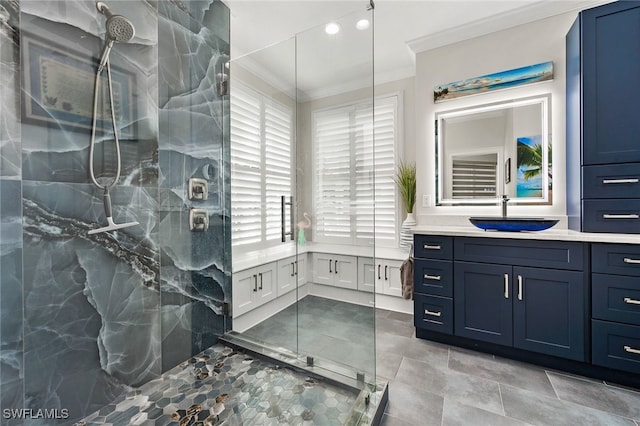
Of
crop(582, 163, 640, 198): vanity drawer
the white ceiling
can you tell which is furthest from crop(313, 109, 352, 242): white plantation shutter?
crop(582, 163, 640, 198): vanity drawer

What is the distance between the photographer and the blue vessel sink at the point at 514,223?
1971 mm

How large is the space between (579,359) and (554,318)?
27 cm

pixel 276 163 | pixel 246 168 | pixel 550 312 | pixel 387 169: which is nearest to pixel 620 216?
pixel 550 312

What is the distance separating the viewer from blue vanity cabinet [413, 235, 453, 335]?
220cm

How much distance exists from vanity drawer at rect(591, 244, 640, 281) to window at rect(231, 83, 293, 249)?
2076 millimetres

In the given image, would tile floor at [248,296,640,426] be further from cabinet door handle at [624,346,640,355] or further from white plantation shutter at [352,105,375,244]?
white plantation shutter at [352,105,375,244]

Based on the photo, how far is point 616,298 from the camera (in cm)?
170

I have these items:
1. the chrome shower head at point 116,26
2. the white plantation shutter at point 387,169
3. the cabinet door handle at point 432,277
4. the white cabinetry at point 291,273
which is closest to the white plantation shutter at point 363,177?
the white cabinetry at point 291,273

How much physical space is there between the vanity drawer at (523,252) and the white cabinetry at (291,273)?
1.25 meters

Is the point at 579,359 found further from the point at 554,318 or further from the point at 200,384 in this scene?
the point at 200,384

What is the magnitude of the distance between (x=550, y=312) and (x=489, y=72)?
209 cm

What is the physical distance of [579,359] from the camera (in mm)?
1787

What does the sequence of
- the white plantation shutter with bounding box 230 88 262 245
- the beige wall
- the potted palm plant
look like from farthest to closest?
the potted palm plant, the beige wall, the white plantation shutter with bounding box 230 88 262 245

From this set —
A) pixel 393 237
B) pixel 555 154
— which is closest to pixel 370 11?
pixel 555 154
